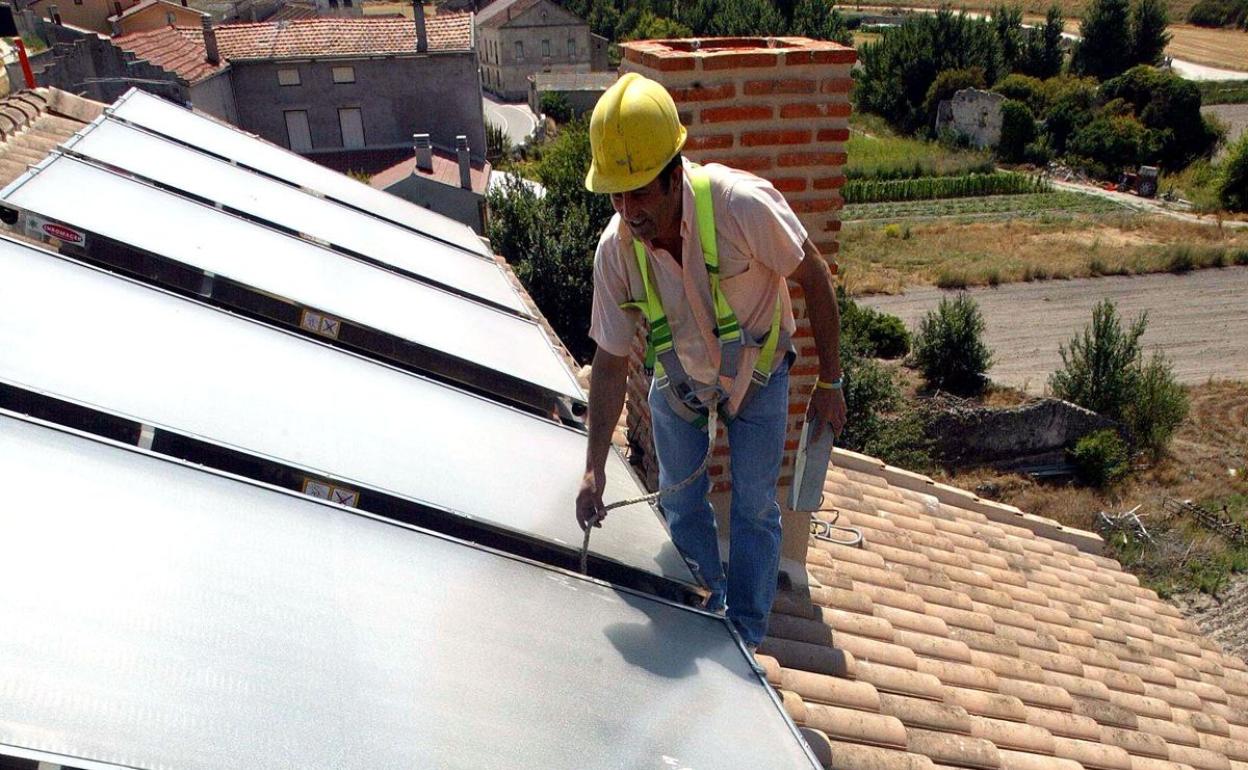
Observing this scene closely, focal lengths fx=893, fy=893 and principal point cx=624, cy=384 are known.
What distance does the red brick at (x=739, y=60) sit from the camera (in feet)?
13.3

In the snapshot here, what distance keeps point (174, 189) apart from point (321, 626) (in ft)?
12.6

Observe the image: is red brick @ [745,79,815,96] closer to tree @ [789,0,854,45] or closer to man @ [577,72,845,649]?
man @ [577,72,845,649]

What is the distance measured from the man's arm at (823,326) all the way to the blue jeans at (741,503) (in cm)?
16

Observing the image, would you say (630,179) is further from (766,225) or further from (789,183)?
(789,183)

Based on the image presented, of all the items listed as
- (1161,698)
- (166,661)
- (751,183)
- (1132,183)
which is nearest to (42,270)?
(166,661)

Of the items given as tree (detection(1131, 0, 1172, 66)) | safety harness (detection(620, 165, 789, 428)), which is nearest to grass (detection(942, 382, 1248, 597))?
safety harness (detection(620, 165, 789, 428))

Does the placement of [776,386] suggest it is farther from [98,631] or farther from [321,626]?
[98,631]

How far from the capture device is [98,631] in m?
1.85

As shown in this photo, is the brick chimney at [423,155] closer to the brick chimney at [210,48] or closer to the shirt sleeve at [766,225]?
the brick chimney at [210,48]

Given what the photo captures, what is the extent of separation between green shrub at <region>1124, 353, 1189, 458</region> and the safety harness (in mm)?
20846

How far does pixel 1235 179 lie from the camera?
145 feet

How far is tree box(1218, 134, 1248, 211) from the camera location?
43375 mm

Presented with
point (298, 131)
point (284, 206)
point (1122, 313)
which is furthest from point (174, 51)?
point (1122, 313)

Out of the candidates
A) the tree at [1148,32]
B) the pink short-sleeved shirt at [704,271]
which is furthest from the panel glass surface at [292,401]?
the tree at [1148,32]
